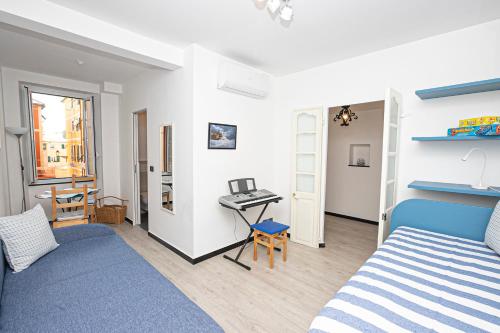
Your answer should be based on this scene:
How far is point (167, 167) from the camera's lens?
3.31 m

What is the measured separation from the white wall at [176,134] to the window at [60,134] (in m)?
1.04

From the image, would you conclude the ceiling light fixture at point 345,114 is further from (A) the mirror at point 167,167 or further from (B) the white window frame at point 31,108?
(B) the white window frame at point 31,108

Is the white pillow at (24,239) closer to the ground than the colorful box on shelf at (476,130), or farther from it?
closer to the ground

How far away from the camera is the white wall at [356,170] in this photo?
4.57 meters

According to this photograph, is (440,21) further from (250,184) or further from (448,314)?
(250,184)

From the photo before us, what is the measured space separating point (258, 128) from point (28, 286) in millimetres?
2995

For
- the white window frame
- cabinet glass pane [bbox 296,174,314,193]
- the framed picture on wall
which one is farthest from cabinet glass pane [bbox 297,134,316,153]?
the white window frame

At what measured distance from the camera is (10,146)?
365 centimetres

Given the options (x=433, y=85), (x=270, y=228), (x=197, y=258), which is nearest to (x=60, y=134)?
(x=197, y=258)

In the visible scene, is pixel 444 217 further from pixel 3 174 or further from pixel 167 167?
pixel 3 174

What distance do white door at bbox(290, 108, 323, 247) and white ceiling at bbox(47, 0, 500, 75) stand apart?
3.13ft

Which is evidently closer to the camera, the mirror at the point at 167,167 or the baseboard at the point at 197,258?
the baseboard at the point at 197,258

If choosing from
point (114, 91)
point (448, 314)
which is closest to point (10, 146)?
point (114, 91)

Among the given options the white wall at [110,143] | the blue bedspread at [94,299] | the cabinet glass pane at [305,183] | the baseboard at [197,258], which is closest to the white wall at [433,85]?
the cabinet glass pane at [305,183]
